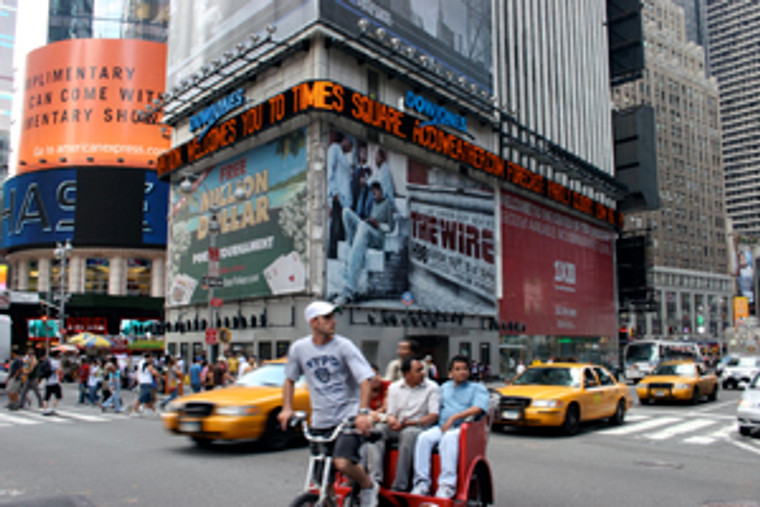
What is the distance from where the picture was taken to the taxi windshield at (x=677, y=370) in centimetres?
2159

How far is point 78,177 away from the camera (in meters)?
59.0

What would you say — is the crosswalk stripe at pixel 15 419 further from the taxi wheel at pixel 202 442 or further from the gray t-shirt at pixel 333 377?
the gray t-shirt at pixel 333 377

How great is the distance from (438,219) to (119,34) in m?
44.0

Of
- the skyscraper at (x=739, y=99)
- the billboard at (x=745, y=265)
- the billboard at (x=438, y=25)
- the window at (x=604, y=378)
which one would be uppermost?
the skyscraper at (x=739, y=99)

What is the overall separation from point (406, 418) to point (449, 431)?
1.74ft

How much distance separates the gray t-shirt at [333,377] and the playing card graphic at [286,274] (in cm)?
2487

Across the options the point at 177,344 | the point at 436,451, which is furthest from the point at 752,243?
the point at 436,451

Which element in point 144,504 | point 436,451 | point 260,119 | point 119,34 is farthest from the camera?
point 119,34

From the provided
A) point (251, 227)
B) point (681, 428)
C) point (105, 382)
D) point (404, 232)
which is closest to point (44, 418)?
point (105, 382)

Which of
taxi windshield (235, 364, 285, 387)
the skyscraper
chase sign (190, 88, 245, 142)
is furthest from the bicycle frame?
the skyscraper

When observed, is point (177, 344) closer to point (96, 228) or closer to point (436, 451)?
point (96, 228)

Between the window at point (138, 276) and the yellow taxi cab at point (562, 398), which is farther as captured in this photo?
the window at point (138, 276)

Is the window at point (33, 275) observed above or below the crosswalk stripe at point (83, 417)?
above

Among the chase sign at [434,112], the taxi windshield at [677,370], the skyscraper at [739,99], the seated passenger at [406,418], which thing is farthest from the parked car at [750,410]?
the skyscraper at [739,99]
